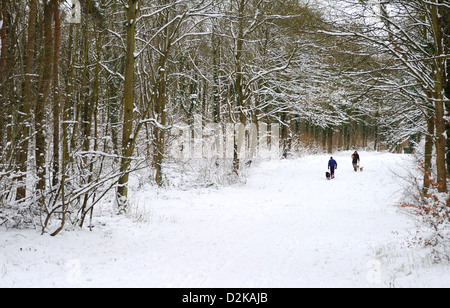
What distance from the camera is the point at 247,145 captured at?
20703 mm

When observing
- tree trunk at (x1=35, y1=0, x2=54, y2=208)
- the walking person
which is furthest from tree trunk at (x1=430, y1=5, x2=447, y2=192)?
the walking person

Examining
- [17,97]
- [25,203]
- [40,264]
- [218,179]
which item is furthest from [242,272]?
[218,179]

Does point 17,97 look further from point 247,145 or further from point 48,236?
point 247,145

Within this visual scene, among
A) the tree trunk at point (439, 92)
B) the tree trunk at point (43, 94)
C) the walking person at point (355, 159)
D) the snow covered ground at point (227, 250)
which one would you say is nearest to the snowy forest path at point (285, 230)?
the snow covered ground at point (227, 250)

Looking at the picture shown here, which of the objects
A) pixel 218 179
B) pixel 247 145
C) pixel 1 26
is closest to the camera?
pixel 1 26

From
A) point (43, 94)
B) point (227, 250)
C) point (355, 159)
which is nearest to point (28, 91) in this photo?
point (43, 94)

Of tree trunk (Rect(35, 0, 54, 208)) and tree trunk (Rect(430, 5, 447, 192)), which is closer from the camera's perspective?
tree trunk (Rect(35, 0, 54, 208))

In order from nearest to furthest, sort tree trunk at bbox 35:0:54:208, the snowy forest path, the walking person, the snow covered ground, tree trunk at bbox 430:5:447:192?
the snow covered ground < the snowy forest path < tree trunk at bbox 35:0:54:208 < tree trunk at bbox 430:5:447:192 < the walking person

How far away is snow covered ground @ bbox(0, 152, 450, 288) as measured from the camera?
173 inches

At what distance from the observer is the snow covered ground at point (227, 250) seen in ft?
14.4

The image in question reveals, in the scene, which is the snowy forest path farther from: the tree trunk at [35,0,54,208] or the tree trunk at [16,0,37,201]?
the tree trunk at [16,0,37,201]

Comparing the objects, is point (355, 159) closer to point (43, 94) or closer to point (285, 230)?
point (285, 230)

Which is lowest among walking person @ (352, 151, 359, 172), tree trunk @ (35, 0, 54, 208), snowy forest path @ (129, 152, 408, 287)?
snowy forest path @ (129, 152, 408, 287)
